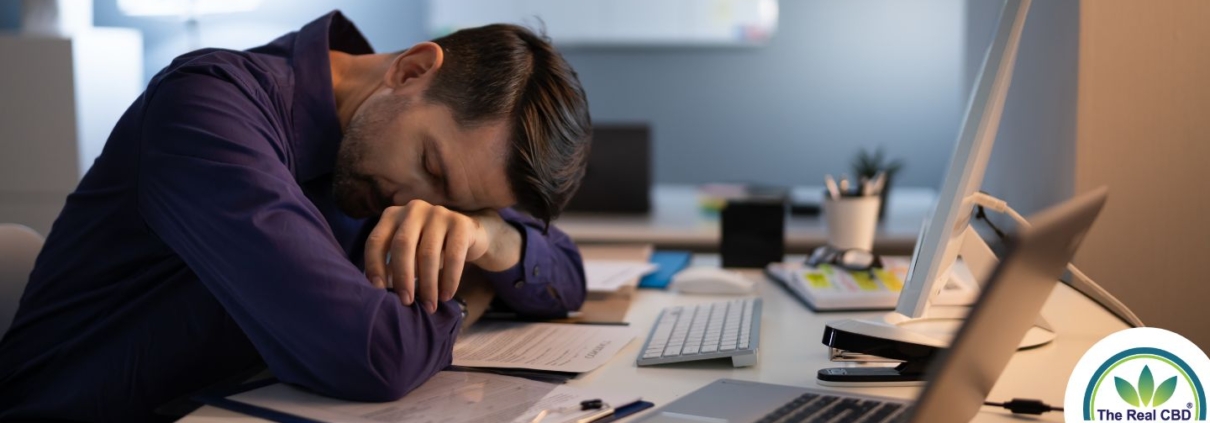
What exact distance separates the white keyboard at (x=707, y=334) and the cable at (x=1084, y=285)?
0.31 m

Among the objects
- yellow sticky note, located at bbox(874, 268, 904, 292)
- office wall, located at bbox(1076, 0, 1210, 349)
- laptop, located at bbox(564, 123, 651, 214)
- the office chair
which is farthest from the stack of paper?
the office chair

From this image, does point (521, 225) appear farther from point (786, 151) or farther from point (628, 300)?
point (786, 151)

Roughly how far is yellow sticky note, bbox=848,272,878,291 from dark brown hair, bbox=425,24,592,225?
1.78 ft

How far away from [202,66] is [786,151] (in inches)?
176

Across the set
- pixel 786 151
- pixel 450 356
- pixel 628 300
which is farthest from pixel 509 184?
pixel 786 151

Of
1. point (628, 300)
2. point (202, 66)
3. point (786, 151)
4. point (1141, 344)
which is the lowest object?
point (786, 151)

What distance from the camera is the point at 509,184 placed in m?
1.24

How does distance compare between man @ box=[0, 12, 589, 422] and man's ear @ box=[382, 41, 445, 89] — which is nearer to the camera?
man @ box=[0, 12, 589, 422]

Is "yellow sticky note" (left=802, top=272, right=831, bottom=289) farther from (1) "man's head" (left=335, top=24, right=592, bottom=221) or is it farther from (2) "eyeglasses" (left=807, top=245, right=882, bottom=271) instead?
(1) "man's head" (left=335, top=24, right=592, bottom=221)

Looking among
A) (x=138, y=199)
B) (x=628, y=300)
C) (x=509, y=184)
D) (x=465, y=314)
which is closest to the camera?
(x=138, y=199)

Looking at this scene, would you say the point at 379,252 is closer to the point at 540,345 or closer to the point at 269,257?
the point at 269,257

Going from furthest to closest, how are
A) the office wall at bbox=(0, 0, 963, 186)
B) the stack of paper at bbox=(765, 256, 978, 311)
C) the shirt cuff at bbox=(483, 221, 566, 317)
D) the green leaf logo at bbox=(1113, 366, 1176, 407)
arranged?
the office wall at bbox=(0, 0, 963, 186)
the stack of paper at bbox=(765, 256, 978, 311)
the shirt cuff at bbox=(483, 221, 566, 317)
the green leaf logo at bbox=(1113, 366, 1176, 407)

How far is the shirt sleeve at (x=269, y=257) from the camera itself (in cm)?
97

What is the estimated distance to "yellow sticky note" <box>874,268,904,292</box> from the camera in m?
1.61
